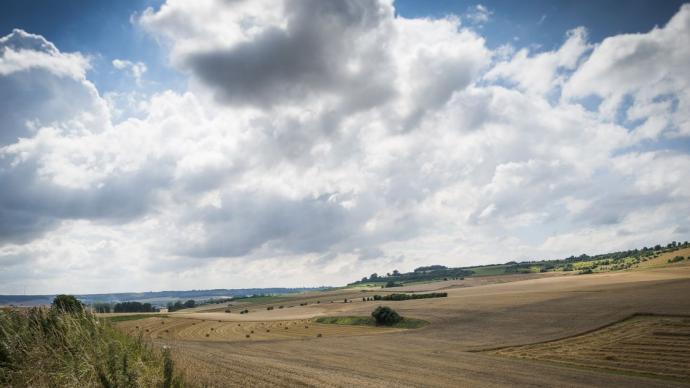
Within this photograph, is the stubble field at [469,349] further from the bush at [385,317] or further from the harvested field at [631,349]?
the bush at [385,317]

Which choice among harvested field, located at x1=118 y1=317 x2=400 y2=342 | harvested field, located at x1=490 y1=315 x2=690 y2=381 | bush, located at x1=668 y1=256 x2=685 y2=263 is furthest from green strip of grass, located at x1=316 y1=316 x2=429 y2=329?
bush, located at x1=668 y1=256 x2=685 y2=263

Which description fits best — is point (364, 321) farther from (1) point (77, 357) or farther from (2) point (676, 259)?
(2) point (676, 259)

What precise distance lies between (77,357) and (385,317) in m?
67.2

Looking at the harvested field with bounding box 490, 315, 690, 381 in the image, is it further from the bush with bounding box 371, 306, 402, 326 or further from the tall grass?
the tall grass

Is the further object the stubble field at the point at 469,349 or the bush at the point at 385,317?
the bush at the point at 385,317

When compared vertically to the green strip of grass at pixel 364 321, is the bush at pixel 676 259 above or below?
above

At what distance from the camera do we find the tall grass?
36.7ft

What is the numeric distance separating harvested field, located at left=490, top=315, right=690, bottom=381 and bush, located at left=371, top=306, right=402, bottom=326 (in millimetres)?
31649

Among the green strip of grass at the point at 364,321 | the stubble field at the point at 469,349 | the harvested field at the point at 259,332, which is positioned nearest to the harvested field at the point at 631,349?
the stubble field at the point at 469,349

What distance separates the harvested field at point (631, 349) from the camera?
108 ft

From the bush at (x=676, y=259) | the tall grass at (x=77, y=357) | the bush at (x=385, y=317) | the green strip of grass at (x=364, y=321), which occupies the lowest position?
the green strip of grass at (x=364, y=321)

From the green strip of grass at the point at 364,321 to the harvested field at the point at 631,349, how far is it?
2797cm

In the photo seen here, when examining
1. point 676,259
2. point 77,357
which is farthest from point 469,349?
point 676,259

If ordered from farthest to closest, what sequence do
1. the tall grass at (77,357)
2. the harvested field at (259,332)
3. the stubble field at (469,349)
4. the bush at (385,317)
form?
the bush at (385,317), the harvested field at (259,332), the stubble field at (469,349), the tall grass at (77,357)
